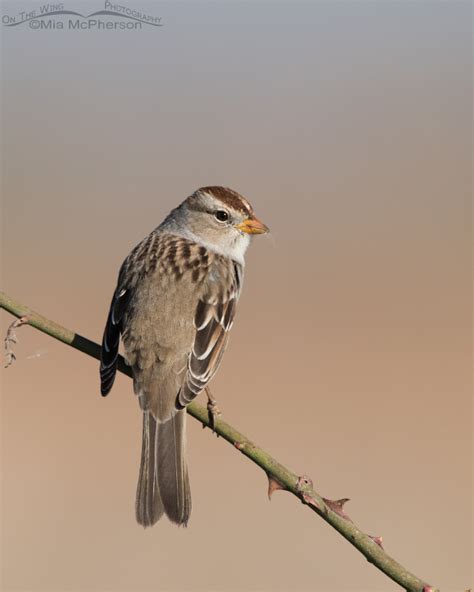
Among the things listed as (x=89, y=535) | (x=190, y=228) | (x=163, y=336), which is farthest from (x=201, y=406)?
(x=89, y=535)

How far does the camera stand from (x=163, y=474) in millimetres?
3609

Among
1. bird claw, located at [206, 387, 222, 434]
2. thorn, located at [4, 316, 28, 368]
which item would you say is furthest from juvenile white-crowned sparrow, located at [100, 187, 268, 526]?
thorn, located at [4, 316, 28, 368]

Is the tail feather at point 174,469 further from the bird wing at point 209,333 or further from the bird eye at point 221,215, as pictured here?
the bird eye at point 221,215

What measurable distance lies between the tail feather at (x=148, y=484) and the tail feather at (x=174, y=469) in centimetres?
2

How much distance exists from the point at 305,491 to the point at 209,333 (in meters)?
1.58

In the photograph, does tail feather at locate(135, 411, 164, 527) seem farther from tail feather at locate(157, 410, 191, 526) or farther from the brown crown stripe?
the brown crown stripe

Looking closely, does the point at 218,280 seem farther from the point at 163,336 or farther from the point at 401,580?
the point at 401,580

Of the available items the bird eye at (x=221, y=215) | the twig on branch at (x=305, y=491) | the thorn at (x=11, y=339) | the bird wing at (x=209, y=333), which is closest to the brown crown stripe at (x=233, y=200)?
the bird eye at (x=221, y=215)

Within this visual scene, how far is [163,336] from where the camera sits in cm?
389

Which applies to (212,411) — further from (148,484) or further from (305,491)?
(305,491)

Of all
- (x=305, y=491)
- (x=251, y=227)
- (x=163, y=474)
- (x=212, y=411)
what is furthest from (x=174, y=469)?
(x=251, y=227)

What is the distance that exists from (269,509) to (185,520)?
3.58 meters

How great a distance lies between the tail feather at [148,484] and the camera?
346cm

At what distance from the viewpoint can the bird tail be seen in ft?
11.4
